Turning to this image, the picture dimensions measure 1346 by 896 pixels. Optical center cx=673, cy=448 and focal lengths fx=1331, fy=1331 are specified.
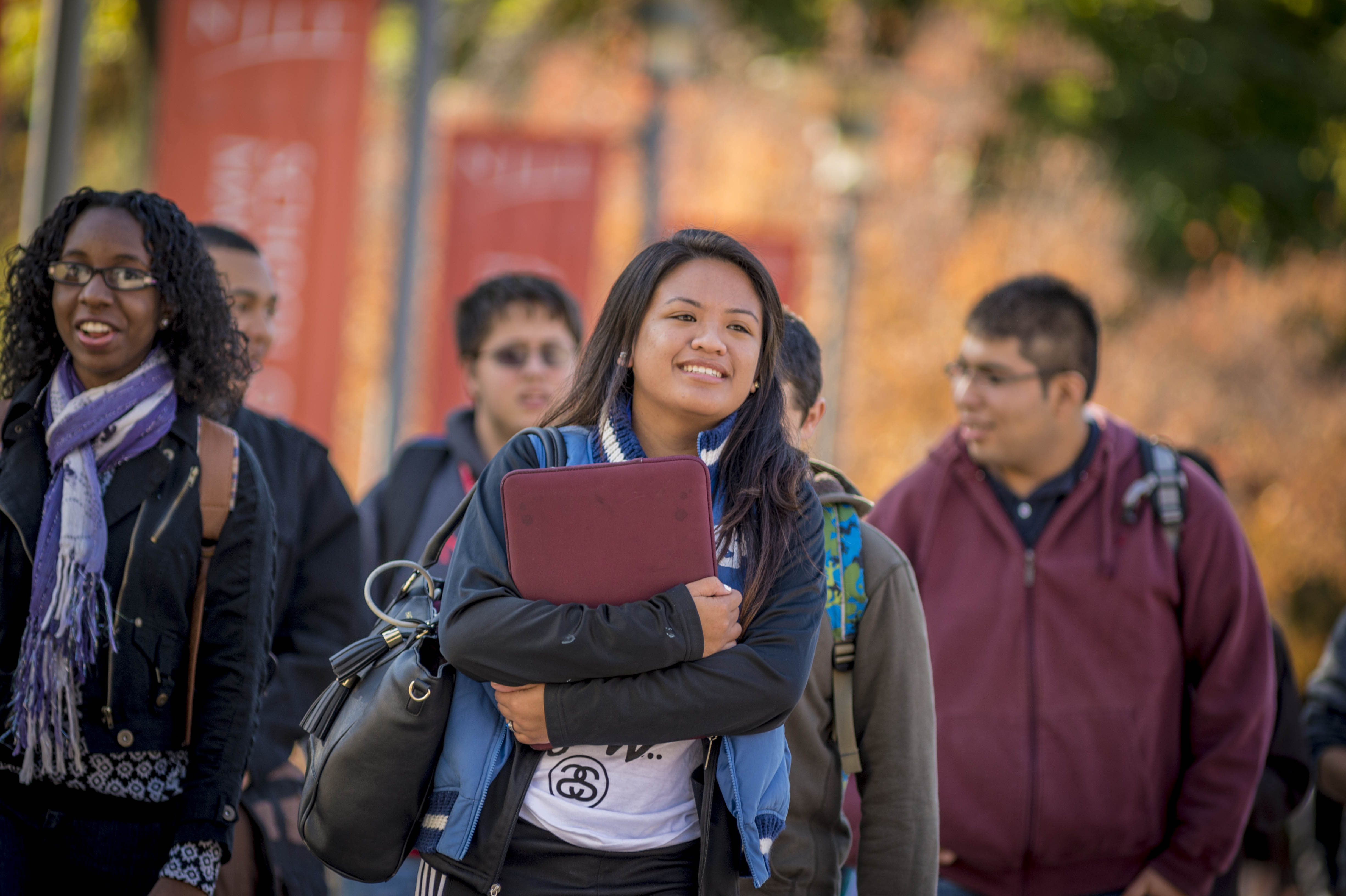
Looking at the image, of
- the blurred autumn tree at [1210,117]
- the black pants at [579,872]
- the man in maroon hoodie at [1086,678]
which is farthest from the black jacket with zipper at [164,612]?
the blurred autumn tree at [1210,117]

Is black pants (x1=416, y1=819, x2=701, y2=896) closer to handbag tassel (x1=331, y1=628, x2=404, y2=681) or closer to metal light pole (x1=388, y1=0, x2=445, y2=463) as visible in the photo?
handbag tassel (x1=331, y1=628, x2=404, y2=681)

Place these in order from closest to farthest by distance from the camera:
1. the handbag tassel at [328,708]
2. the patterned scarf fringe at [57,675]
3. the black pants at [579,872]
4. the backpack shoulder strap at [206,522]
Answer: the black pants at [579,872], the handbag tassel at [328,708], the patterned scarf fringe at [57,675], the backpack shoulder strap at [206,522]

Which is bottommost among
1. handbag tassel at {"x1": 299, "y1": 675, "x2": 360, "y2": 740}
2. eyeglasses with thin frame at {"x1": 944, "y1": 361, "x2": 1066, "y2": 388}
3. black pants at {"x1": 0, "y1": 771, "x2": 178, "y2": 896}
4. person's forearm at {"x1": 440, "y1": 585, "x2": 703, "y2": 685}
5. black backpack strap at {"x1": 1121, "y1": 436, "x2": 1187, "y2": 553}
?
black pants at {"x1": 0, "y1": 771, "x2": 178, "y2": 896}

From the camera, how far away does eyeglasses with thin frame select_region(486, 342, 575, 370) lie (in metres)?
4.55

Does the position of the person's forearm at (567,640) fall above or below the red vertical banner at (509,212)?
below

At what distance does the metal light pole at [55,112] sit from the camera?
16.5ft

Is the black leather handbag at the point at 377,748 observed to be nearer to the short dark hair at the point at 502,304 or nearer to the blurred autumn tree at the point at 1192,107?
the short dark hair at the point at 502,304

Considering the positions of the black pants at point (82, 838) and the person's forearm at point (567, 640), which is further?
the black pants at point (82, 838)

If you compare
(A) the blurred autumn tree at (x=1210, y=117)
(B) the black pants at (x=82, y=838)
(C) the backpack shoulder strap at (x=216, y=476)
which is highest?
(A) the blurred autumn tree at (x=1210, y=117)

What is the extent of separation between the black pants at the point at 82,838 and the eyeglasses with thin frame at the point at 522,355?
6.79 feet

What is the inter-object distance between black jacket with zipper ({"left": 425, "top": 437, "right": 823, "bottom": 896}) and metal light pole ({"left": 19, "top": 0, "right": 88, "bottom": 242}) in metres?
3.45

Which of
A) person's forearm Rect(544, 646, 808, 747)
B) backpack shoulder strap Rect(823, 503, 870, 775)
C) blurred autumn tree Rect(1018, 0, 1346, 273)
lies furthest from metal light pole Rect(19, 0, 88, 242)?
blurred autumn tree Rect(1018, 0, 1346, 273)

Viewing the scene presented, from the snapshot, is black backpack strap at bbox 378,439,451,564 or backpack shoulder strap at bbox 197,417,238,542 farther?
black backpack strap at bbox 378,439,451,564

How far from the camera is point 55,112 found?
199 inches
